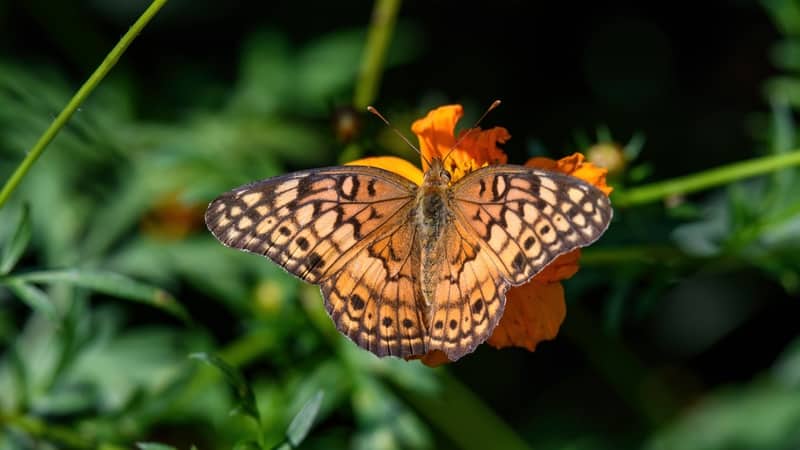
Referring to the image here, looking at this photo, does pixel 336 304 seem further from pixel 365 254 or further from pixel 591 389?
pixel 591 389

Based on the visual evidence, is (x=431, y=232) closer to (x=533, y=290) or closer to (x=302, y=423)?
(x=533, y=290)

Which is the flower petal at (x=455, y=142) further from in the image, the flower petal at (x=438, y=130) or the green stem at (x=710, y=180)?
the green stem at (x=710, y=180)

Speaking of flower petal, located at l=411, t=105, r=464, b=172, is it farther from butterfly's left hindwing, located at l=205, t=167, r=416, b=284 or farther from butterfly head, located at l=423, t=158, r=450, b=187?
butterfly's left hindwing, located at l=205, t=167, r=416, b=284

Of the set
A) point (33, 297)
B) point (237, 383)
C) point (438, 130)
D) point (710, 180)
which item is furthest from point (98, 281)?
point (710, 180)

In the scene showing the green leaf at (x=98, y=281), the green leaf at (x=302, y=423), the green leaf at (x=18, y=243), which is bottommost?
the green leaf at (x=302, y=423)

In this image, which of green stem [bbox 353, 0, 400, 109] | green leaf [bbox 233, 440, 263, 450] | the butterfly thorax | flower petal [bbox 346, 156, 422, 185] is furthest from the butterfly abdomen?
green stem [bbox 353, 0, 400, 109]

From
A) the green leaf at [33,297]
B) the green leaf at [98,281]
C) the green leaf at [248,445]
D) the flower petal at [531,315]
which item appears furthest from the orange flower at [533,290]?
the green leaf at [33,297]

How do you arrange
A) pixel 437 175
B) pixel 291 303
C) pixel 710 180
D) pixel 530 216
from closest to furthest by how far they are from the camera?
pixel 530 216, pixel 437 175, pixel 710 180, pixel 291 303
